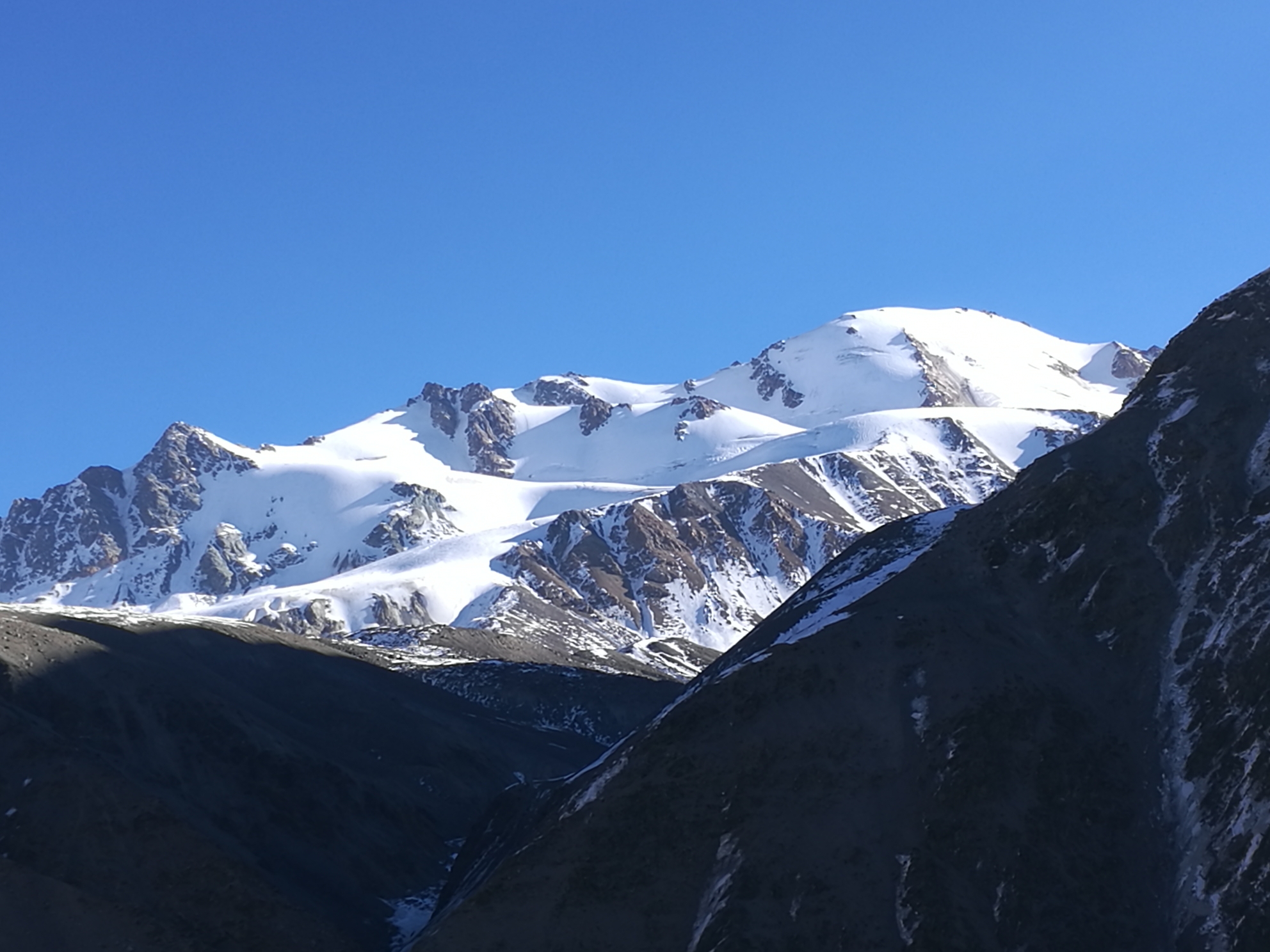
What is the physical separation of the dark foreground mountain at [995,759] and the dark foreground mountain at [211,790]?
47.0ft

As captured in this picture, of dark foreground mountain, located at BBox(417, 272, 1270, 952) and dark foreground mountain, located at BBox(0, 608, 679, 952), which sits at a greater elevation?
dark foreground mountain, located at BBox(0, 608, 679, 952)

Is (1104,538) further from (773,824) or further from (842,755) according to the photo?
(773,824)

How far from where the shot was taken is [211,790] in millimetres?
116688

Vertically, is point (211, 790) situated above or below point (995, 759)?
above

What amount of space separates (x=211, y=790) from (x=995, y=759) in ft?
204

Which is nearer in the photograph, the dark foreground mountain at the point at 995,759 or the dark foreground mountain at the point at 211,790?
the dark foreground mountain at the point at 995,759

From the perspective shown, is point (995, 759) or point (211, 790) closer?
point (995, 759)

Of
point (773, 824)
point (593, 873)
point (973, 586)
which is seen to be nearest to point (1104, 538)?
point (973, 586)

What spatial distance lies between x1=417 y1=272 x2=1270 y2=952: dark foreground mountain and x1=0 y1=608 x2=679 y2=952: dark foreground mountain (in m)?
14.3

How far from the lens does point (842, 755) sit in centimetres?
8794

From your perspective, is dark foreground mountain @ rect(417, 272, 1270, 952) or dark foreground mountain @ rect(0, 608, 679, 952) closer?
dark foreground mountain @ rect(417, 272, 1270, 952)

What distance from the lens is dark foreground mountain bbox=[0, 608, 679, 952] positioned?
96000 mm

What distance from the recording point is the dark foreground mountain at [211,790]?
9600 centimetres

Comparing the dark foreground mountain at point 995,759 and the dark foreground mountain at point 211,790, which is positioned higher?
the dark foreground mountain at point 211,790
